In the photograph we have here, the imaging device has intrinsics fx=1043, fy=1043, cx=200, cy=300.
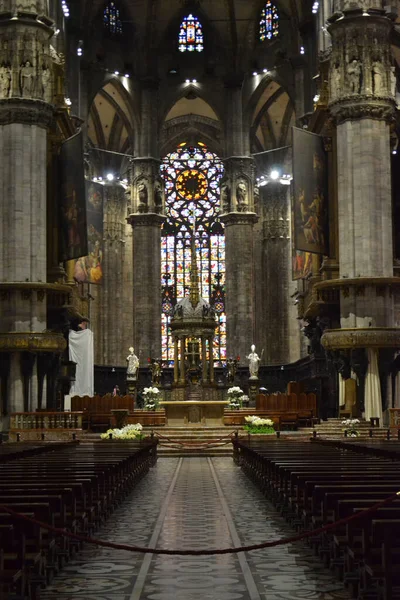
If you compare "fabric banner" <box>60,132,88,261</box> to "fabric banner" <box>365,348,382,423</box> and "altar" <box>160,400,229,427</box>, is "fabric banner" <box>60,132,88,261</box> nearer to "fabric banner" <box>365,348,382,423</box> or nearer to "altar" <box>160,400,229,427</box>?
"altar" <box>160,400,229,427</box>

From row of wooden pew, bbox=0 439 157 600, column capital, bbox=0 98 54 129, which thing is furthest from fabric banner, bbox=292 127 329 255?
row of wooden pew, bbox=0 439 157 600

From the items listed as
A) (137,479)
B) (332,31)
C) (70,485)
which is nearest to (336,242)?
(332,31)

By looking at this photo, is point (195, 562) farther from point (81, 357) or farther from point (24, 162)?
point (81, 357)

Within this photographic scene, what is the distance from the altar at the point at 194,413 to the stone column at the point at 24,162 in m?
5.20

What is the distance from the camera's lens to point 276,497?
55.1 feet

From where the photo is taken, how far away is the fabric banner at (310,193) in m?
43.9

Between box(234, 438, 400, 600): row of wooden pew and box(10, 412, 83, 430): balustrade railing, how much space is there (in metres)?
21.9

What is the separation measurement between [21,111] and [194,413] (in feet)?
46.0

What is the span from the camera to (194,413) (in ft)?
136

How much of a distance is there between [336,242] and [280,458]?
28.7 m

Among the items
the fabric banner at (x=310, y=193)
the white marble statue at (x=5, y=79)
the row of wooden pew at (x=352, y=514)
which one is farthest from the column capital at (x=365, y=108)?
the row of wooden pew at (x=352, y=514)

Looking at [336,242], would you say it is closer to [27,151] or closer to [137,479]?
[27,151]

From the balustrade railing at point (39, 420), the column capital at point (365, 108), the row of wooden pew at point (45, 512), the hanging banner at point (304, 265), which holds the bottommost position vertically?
the row of wooden pew at point (45, 512)

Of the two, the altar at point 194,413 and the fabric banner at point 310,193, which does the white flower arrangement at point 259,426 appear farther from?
the fabric banner at point 310,193
